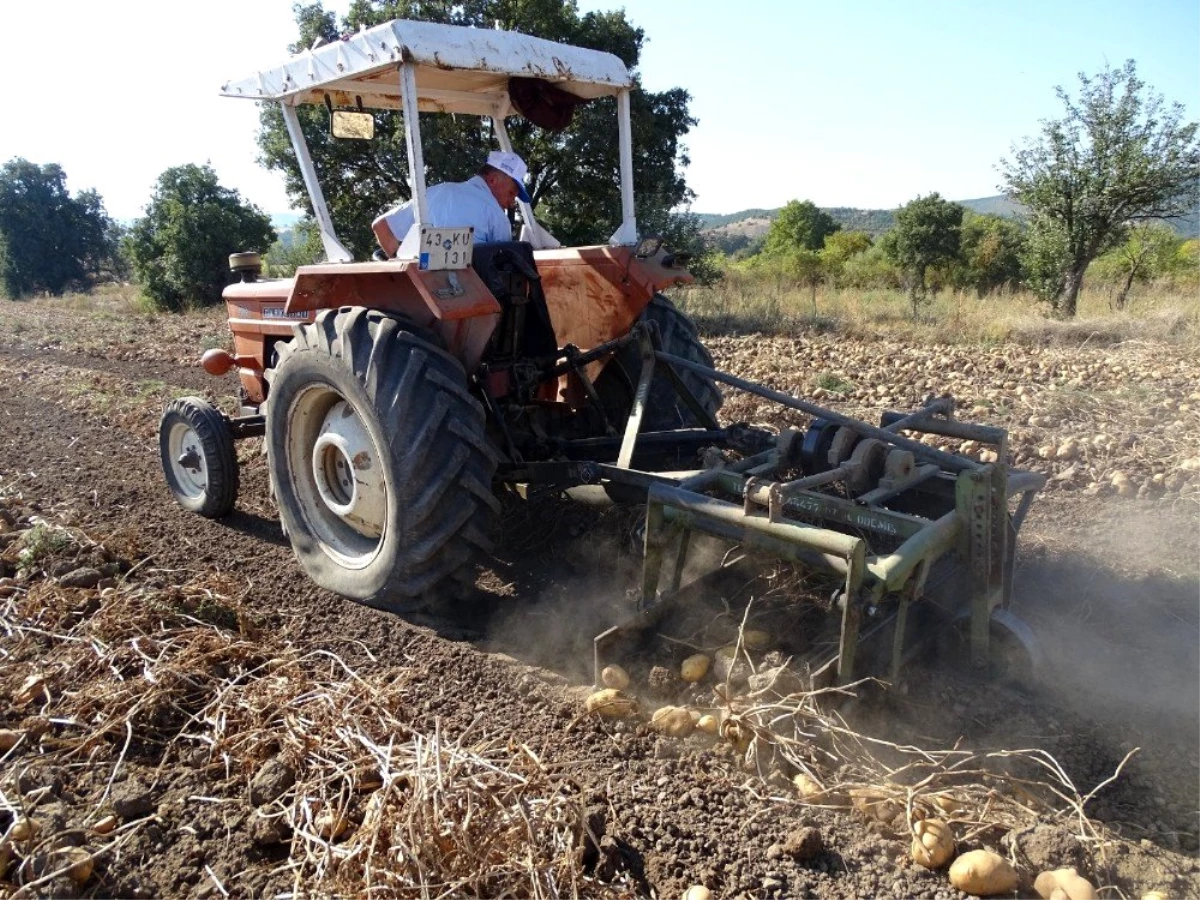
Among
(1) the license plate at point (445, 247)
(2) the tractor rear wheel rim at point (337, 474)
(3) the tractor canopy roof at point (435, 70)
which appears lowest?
(2) the tractor rear wheel rim at point (337, 474)

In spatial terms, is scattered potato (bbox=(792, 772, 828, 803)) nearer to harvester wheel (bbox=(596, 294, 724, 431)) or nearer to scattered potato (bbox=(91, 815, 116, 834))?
scattered potato (bbox=(91, 815, 116, 834))

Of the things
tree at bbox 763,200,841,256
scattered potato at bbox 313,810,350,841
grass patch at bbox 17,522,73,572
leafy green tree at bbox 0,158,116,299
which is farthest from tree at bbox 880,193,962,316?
leafy green tree at bbox 0,158,116,299

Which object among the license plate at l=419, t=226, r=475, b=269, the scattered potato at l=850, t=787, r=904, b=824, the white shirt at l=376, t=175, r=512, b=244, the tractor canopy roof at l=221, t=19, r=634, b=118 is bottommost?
the scattered potato at l=850, t=787, r=904, b=824

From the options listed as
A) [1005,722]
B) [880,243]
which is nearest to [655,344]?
[1005,722]

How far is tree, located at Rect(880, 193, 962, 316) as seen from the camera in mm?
33156

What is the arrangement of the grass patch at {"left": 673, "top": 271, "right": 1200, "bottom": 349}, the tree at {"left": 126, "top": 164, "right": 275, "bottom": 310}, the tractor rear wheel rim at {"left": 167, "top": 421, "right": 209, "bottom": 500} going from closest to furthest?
the tractor rear wheel rim at {"left": 167, "top": 421, "right": 209, "bottom": 500} → the grass patch at {"left": 673, "top": 271, "right": 1200, "bottom": 349} → the tree at {"left": 126, "top": 164, "right": 275, "bottom": 310}

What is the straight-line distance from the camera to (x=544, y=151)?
43.8 feet

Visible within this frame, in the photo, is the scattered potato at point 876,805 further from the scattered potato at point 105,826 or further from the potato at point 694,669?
the scattered potato at point 105,826

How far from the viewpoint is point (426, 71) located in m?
4.23

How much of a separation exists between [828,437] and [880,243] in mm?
34947

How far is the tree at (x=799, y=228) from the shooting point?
52.6 metres

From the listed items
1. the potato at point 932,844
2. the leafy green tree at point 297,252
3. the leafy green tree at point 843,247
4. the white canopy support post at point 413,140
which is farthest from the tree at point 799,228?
the potato at point 932,844

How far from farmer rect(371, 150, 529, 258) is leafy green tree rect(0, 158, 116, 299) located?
135ft

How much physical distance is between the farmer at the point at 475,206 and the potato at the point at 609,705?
216cm
